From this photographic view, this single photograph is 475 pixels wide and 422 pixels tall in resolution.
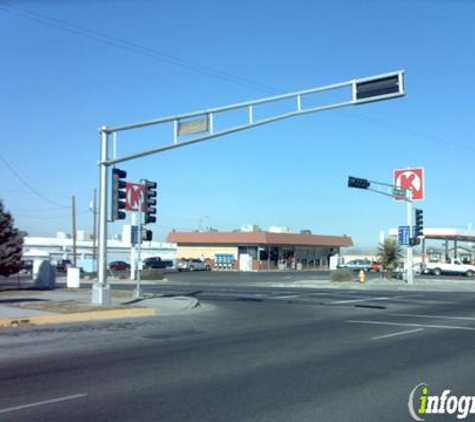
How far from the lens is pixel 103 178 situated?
2189 cm

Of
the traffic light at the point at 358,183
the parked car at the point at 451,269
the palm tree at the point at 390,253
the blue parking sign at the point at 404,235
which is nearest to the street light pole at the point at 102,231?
the traffic light at the point at 358,183

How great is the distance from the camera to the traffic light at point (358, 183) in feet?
135

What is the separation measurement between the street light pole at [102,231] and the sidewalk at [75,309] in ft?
1.33

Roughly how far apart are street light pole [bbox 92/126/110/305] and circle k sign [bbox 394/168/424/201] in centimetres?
2882

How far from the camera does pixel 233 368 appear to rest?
10.4m

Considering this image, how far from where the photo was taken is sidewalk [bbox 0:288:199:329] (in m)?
17.8

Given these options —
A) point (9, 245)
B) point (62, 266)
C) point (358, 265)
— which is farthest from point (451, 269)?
point (9, 245)

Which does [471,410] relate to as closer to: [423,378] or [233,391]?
[423,378]

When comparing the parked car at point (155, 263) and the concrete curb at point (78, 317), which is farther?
the parked car at point (155, 263)

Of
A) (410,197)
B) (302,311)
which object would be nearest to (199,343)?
(302,311)

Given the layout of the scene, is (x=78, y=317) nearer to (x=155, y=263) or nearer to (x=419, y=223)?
(x=419, y=223)

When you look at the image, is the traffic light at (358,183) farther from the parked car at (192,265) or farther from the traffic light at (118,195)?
the parked car at (192,265)

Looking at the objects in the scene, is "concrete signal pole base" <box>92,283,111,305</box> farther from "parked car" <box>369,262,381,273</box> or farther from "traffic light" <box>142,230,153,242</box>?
"parked car" <box>369,262,381,273</box>

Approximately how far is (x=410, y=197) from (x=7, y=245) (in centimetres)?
2763
